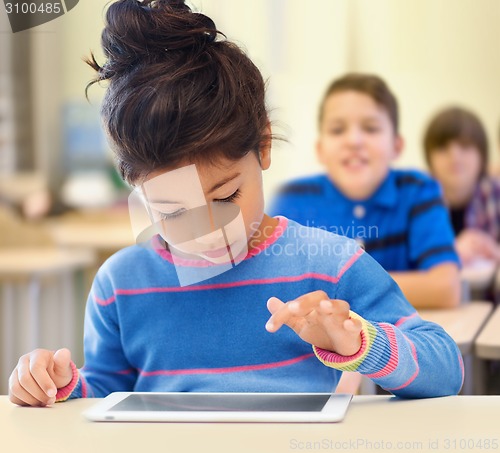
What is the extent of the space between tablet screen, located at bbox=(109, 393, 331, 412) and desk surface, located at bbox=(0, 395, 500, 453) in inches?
1.1

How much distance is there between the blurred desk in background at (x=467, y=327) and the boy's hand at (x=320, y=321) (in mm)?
468

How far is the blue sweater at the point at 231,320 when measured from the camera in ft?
2.89

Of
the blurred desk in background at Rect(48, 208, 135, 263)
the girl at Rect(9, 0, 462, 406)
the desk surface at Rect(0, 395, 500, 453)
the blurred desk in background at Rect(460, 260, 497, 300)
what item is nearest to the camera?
the desk surface at Rect(0, 395, 500, 453)

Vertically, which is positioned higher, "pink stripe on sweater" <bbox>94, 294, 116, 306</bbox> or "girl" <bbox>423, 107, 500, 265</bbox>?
"pink stripe on sweater" <bbox>94, 294, 116, 306</bbox>

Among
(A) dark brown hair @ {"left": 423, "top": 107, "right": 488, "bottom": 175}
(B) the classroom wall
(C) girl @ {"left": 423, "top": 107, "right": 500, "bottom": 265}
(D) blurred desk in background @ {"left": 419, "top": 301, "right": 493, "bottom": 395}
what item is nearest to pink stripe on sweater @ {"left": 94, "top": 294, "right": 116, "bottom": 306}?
(D) blurred desk in background @ {"left": 419, "top": 301, "right": 493, "bottom": 395}

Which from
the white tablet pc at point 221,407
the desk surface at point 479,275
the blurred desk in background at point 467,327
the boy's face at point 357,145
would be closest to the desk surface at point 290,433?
the white tablet pc at point 221,407

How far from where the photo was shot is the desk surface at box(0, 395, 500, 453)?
679mm

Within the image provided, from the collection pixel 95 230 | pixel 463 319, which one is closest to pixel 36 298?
pixel 95 230

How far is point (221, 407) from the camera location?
2.56 ft

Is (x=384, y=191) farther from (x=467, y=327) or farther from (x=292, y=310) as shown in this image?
(x=292, y=310)

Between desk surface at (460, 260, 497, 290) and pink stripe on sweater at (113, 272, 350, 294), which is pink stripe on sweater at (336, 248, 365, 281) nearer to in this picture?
pink stripe on sweater at (113, 272, 350, 294)

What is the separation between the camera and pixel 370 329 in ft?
2.49

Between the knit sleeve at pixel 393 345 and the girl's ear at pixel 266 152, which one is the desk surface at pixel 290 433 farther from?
the girl's ear at pixel 266 152

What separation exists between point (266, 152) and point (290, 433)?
0.30 metres
